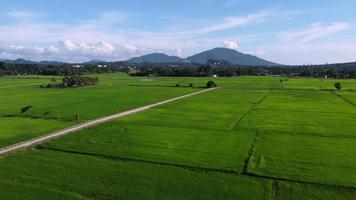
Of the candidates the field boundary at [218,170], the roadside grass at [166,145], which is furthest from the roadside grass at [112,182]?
the roadside grass at [166,145]

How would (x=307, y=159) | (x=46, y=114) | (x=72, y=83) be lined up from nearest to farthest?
(x=307, y=159), (x=46, y=114), (x=72, y=83)

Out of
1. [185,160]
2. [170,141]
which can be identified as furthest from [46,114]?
[185,160]

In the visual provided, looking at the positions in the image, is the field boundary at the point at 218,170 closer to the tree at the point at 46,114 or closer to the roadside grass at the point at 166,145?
the roadside grass at the point at 166,145

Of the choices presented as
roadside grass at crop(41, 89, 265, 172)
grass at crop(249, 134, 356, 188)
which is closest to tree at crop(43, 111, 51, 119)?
roadside grass at crop(41, 89, 265, 172)

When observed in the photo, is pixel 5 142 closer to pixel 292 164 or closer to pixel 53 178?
pixel 53 178

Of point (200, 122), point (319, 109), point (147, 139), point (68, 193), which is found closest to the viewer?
point (68, 193)

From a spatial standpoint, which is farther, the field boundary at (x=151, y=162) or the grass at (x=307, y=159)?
the field boundary at (x=151, y=162)

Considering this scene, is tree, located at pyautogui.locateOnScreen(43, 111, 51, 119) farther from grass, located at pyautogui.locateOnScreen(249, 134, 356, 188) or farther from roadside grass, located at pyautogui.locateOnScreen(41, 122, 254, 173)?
grass, located at pyautogui.locateOnScreen(249, 134, 356, 188)

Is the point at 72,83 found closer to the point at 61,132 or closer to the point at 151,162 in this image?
the point at 61,132

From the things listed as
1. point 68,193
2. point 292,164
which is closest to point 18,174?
point 68,193
